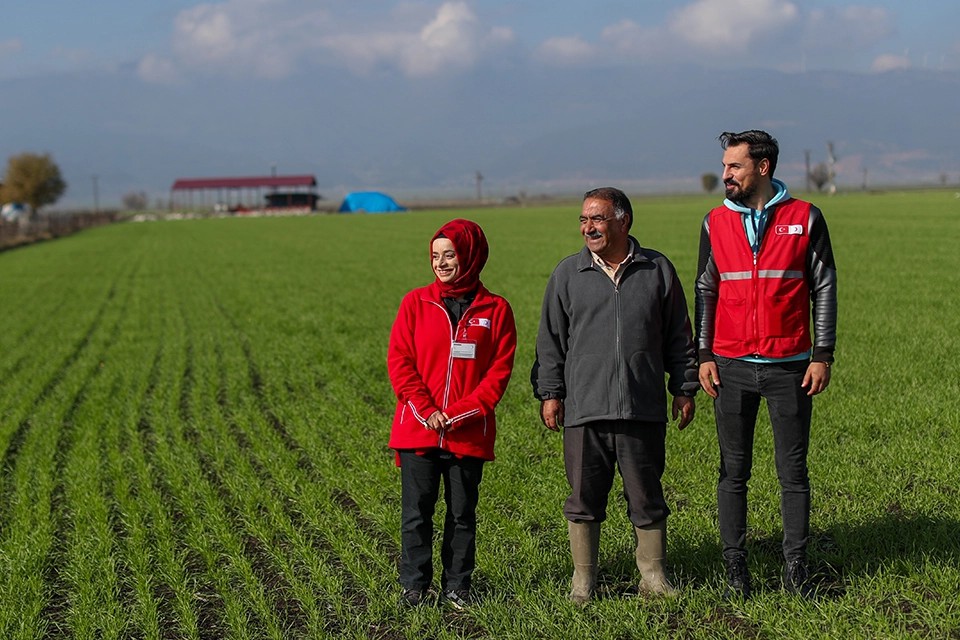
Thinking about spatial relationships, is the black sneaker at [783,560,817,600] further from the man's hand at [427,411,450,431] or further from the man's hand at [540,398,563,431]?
the man's hand at [427,411,450,431]

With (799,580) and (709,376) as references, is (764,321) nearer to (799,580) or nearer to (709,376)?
(709,376)

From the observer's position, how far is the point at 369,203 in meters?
104

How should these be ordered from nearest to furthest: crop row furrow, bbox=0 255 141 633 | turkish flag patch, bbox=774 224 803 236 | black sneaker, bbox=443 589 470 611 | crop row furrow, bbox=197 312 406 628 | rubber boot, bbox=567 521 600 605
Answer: turkish flag patch, bbox=774 224 803 236, rubber boot, bbox=567 521 600 605, black sneaker, bbox=443 589 470 611, crop row furrow, bbox=0 255 141 633, crop row furrow, bbox=197 312 406 628

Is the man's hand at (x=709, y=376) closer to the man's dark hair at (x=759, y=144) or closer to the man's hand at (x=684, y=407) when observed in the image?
the man's hand at (x=684, y=407)

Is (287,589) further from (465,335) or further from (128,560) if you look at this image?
(465,335)

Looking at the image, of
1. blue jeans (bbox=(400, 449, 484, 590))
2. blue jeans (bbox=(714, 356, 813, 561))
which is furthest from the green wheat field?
blue jeans (bbox=(714, 356, 813, 561))

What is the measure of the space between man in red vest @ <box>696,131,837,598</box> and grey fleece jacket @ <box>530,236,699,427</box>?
0.62 feet

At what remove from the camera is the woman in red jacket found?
4.48 metres

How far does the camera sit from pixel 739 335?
4.39 m

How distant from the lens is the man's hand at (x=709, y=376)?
14.6 feet

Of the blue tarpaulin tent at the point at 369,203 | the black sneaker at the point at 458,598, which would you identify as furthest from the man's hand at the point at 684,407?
the blue tarpaulin tent at the point at 369,203

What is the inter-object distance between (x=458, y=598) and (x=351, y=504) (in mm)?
2017

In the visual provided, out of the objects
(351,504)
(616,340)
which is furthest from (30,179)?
(616,340)

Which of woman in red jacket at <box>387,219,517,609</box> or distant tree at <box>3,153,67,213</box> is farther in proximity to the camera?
distant tree at <box>3,153,67,213</box>
